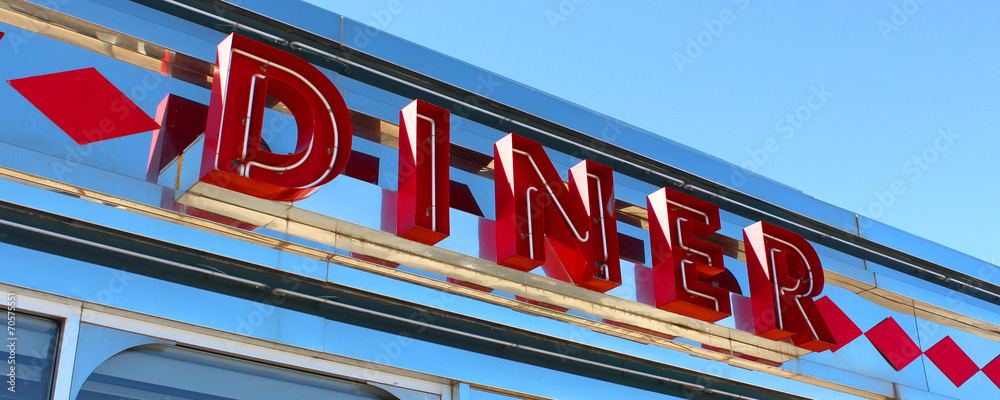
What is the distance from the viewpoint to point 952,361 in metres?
9.57

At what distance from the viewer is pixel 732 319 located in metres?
7.32

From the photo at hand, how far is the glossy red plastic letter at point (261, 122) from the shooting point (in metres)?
5.20

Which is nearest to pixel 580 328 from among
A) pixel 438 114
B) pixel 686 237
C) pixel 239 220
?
pixel 686 237

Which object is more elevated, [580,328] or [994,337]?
[994,337]

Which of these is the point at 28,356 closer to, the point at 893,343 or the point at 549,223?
the point at 549,223

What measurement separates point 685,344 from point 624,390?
2.22ft

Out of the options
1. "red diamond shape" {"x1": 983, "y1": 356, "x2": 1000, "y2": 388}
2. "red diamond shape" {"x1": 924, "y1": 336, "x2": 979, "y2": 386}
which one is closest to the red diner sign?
"red diamond shape" {"x1": 924, "y1": 336, "x2": 979, "y2": 386}

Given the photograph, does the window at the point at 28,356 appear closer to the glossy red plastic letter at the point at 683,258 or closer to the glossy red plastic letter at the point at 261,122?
the glossy red plastic letter at the point at 261,122

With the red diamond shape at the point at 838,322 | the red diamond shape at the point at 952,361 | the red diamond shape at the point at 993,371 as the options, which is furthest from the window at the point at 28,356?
the red diamond shape at the point at 993,371

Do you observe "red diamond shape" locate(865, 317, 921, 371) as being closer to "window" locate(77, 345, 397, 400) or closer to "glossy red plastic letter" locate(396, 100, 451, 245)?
"glossy red plastic letter" locate(396, 100, 451, 245)

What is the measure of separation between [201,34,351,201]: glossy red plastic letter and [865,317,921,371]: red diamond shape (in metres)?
5.63

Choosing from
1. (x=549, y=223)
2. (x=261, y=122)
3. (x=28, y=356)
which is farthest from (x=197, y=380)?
(x=549, y=223)

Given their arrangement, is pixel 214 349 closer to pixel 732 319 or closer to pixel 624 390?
pixel 624 390

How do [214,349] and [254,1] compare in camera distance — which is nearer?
[214,349]
